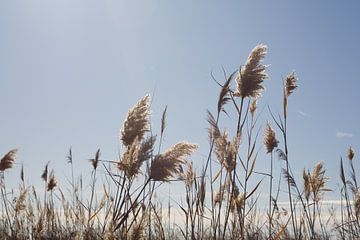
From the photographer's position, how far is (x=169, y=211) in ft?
21.9

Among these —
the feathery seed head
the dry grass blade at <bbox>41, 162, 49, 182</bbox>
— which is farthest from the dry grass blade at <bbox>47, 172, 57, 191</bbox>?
the feathery seed head

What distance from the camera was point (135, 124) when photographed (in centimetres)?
298

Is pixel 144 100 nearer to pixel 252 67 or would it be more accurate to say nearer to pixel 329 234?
pixel 252 67

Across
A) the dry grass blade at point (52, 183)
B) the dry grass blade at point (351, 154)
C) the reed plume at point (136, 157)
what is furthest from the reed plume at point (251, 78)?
the dry grass blade at point (52, 183)

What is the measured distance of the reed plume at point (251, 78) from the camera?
10.7 feet

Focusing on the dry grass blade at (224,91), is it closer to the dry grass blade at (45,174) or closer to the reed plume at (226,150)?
the reed plume at (226,150)

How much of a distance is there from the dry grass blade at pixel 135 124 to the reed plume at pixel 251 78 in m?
0.85

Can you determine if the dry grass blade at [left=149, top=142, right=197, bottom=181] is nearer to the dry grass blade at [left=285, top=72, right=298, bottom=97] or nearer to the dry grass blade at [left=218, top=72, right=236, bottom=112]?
the dry grass blade at [left=218, top=72, right=236, bottom=112]

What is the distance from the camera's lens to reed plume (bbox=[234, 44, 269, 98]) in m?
3.27

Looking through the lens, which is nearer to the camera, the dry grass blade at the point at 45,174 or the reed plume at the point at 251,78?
the reed plume at the point at 251,78

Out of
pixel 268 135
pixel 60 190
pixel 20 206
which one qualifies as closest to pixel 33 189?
pixel 20 206

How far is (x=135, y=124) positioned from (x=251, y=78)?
1.08 m

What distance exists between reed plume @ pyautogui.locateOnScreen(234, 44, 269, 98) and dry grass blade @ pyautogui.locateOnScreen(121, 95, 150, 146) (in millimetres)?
852

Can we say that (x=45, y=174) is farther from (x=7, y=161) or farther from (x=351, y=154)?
(x=351, y=154)
